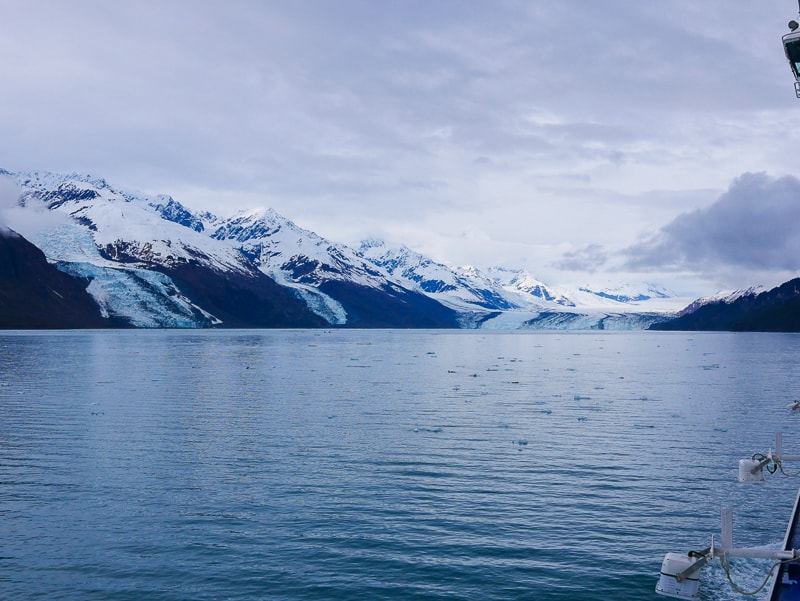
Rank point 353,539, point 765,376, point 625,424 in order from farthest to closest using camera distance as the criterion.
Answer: point 765,376, point 625,424, point 353,539

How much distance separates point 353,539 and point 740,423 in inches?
1393

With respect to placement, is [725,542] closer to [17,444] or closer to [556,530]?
[556,530]

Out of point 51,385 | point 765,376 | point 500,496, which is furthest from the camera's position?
point 765,376

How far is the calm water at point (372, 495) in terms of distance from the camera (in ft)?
68.5

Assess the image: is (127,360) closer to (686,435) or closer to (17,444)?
(17,444)

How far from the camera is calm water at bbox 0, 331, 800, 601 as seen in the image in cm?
2089

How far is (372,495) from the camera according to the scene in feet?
95.3

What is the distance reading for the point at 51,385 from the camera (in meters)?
73.2

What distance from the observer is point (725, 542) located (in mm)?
15023

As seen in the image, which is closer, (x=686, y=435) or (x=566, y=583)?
(x=566, y=583)

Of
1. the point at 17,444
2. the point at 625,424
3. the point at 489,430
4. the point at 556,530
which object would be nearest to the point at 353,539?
the point at 556,530

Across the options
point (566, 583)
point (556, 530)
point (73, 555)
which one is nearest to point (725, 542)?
point (566, 583)

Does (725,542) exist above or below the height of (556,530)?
above

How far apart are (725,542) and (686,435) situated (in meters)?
30.9
